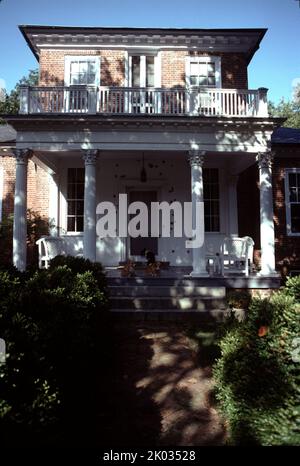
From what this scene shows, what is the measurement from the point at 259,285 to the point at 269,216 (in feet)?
6.91

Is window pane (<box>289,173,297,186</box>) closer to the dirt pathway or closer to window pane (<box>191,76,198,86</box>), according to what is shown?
window pane (<box>191,76,198,86</box>)

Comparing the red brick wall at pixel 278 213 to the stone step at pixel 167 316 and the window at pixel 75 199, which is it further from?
the window at pixel 75 199

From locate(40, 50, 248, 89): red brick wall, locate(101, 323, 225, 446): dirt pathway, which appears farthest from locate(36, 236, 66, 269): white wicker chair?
locate(40, 50, 248, 89): red brick wall

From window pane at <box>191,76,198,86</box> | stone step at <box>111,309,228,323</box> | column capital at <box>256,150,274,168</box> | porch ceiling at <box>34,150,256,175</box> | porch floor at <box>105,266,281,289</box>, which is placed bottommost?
stone step at <box>111,309,228,323</box>

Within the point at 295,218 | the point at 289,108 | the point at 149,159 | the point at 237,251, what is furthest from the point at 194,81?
the point at 289,108

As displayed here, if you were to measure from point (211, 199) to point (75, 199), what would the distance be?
5.28 m

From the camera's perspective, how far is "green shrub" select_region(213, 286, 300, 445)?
342 cm

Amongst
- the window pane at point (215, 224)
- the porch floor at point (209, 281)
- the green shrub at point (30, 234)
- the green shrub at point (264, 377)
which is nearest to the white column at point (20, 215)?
the green shrub at point (30, 234)

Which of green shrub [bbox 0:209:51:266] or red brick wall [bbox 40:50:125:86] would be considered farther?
red brick wall [bbox 40:50:125:86]

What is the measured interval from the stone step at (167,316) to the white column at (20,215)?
3.76 metres

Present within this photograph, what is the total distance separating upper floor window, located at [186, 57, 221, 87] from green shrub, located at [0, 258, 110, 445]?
10.7 meters

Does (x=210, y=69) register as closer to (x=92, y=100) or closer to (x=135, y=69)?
(x=135, y=69)
